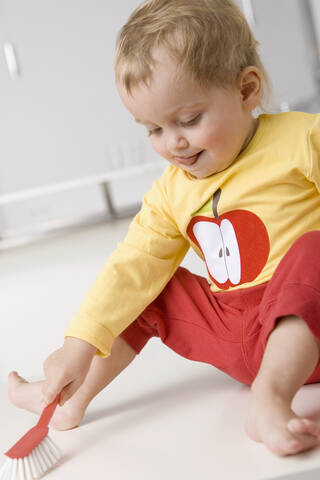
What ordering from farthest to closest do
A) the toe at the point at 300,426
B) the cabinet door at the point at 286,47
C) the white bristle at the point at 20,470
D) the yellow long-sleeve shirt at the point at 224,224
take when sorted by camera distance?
1. the cabinet door at the point at 286,47
2. the yellow long-sleeve shirt at the point at 224,224
3. the white bristle at the point at 20,470
4. the toe at the point at 300,426

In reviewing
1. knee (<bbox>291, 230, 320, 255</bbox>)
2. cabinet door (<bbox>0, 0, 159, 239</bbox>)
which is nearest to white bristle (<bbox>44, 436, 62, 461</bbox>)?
knee (<bbox>291, 230, 320, 255</bbox>)

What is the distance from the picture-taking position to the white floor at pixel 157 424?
2.25ft

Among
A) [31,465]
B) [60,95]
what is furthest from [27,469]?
[60,95]

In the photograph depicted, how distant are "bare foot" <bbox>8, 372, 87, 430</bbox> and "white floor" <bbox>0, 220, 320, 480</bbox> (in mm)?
16

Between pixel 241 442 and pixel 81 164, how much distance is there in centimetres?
206

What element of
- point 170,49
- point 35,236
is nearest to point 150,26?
point 170,49

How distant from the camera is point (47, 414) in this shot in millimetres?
832

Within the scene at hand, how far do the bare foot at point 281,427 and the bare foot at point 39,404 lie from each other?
319 millimetres

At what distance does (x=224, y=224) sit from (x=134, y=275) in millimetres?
151

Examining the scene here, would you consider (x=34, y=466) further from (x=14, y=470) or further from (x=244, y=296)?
(x=244, y=296)

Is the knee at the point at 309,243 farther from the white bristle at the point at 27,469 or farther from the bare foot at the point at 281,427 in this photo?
the white bristle at the point at 27,469

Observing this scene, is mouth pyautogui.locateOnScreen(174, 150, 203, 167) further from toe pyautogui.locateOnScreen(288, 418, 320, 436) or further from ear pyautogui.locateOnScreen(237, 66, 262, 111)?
toe pyautogui.locateOnScreen(288, 418, 320, 436)

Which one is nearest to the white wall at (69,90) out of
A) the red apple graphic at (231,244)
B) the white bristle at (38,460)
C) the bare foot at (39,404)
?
the bare foot at (39,404)

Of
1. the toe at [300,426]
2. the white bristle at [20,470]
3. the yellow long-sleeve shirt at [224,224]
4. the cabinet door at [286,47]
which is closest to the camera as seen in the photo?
the toe at [300,426]
